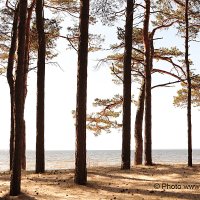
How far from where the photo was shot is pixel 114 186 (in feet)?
40.2

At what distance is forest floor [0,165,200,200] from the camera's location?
1077 centimetres

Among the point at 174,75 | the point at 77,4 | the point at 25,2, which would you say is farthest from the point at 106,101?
the point at 25,2

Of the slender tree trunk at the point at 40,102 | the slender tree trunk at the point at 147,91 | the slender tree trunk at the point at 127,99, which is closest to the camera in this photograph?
the slender tree trunk at the point at 40,102

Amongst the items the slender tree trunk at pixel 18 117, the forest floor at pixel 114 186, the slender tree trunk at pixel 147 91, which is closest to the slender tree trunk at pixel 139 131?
the slender tree trunk at pixel 147 91

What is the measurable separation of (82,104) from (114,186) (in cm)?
286

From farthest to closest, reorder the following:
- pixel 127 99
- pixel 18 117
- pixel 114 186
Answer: pixel 127 99 < pixel 114 186 < pixel 18 117

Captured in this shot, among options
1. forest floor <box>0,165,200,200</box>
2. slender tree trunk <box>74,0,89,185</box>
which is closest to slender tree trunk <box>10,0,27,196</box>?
forest floor <box>0,165,200,200</box>

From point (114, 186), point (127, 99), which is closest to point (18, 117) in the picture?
point (114, 186)

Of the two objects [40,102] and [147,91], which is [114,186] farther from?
[147,91]

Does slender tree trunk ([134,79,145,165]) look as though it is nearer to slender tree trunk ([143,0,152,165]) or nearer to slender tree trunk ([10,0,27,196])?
slender tree trunk ([143,0,152,165])

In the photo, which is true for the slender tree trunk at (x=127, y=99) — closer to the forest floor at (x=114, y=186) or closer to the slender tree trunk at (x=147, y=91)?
the forest floor at (x=114, y=186)

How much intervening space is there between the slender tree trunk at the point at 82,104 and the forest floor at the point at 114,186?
19.9 inches

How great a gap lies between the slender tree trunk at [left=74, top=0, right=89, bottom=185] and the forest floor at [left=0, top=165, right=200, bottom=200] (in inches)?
19.9

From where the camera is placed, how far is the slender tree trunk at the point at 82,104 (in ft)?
40.2
